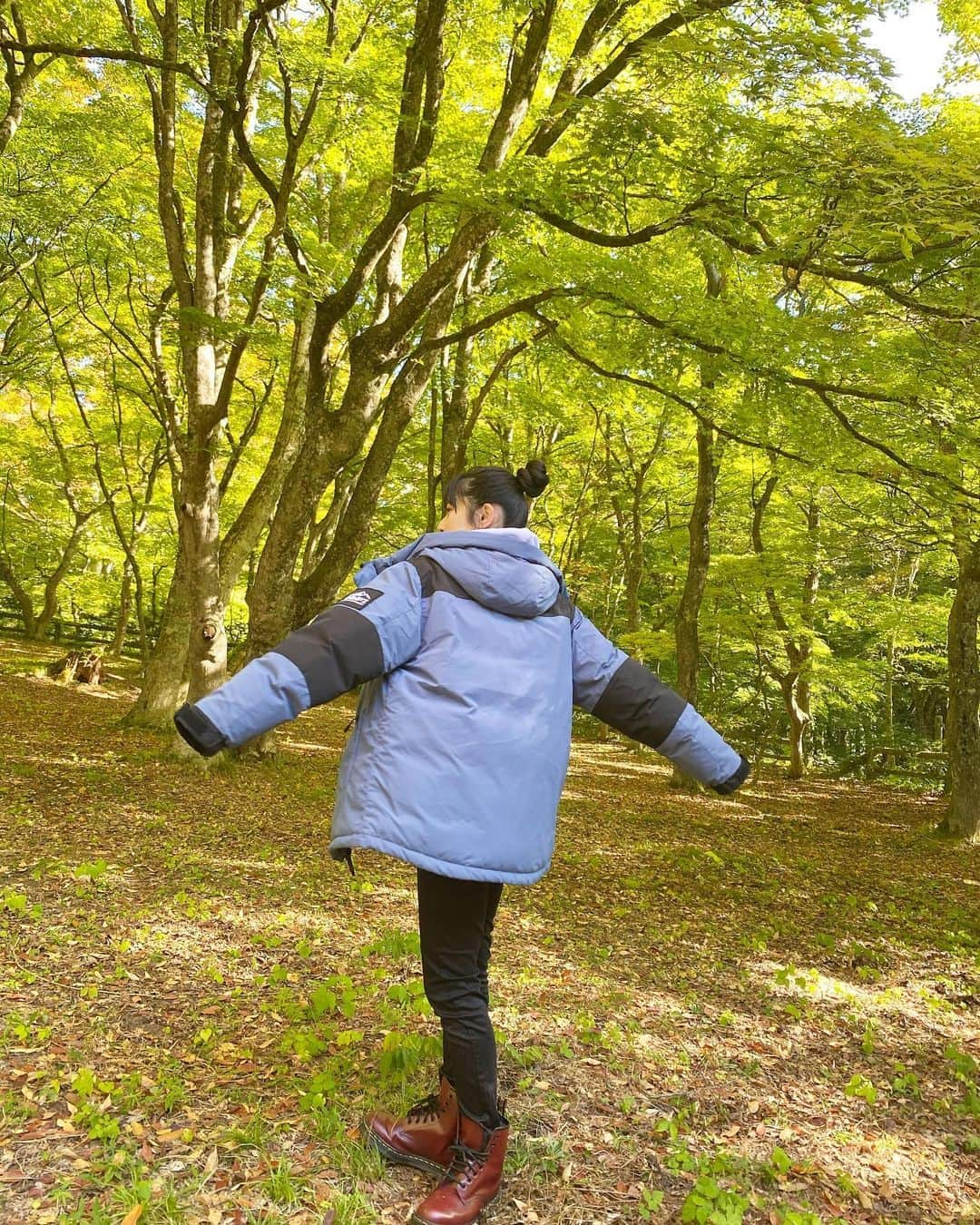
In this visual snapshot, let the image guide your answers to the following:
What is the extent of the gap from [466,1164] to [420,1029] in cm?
107

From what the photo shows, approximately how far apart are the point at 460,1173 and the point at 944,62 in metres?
11.3

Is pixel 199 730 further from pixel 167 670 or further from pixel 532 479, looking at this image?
pixel 167 670

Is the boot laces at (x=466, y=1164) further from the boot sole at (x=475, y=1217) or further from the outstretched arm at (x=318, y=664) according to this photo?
the outstretched arm at (x=318, y=664)

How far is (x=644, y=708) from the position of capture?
2256mm

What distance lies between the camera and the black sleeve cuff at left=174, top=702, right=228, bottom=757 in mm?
1732

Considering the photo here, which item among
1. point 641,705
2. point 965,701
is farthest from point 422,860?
point 965,701

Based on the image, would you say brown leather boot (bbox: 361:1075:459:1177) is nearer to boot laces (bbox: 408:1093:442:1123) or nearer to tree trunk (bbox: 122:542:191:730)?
boot laces (bbox: 408:1093:442:1123)

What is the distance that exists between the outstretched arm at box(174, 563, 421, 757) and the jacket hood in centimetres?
11

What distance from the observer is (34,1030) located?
9.83 ft

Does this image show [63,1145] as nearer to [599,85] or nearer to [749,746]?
[599,85]

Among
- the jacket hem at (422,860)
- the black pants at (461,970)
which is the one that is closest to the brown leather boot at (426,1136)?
the black pants at (461,970)

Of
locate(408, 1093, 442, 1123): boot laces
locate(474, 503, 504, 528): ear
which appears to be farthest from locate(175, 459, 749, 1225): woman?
locate(408, 1093, 442, 1123): boot laces

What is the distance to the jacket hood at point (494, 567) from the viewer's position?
2.09 metres

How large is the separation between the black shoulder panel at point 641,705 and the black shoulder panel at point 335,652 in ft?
2.31
